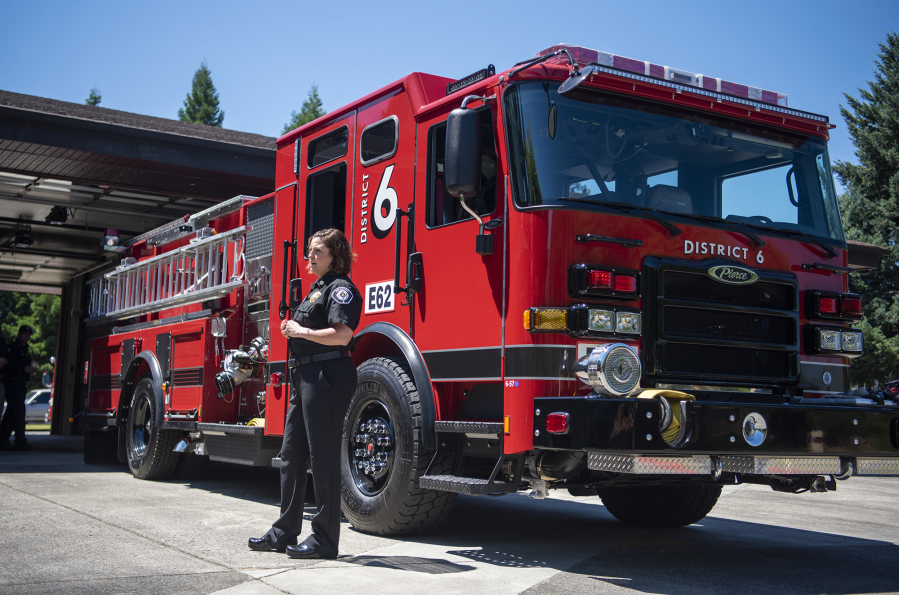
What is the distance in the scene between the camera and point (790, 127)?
5742 millimetres

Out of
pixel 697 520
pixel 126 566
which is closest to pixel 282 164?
pixel 126 566

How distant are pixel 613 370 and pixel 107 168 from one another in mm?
9494

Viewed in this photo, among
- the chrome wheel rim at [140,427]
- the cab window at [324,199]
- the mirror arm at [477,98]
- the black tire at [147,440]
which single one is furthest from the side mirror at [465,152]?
the chrome wheel rim at [140,427]

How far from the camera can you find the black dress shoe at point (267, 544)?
4957 millimetres

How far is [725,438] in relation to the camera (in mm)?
4516

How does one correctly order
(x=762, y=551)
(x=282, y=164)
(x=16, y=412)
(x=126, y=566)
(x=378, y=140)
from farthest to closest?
(x=16, y=412) → (x=282, y=164) → (x=378, y=140) → (x=762, y=551) → (x=126, y=566)

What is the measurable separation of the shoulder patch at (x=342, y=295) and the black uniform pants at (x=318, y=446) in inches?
13.0

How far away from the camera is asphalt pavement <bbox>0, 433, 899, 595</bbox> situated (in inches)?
172

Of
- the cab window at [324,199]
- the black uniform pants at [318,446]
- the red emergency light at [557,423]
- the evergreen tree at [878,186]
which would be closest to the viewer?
the red emergency light at [557,423]

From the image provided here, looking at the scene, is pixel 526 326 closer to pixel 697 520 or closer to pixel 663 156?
pixel 663 156

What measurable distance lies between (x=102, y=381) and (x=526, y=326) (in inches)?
312

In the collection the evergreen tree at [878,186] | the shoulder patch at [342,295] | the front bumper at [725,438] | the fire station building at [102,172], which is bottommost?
the front bumper at [725,438]

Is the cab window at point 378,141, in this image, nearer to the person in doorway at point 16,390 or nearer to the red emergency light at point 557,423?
the red emergency light at point 557,423

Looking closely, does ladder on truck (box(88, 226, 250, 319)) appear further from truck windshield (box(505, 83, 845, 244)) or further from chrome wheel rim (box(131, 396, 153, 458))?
truck windshield (box(505, 83, 845, 244))
